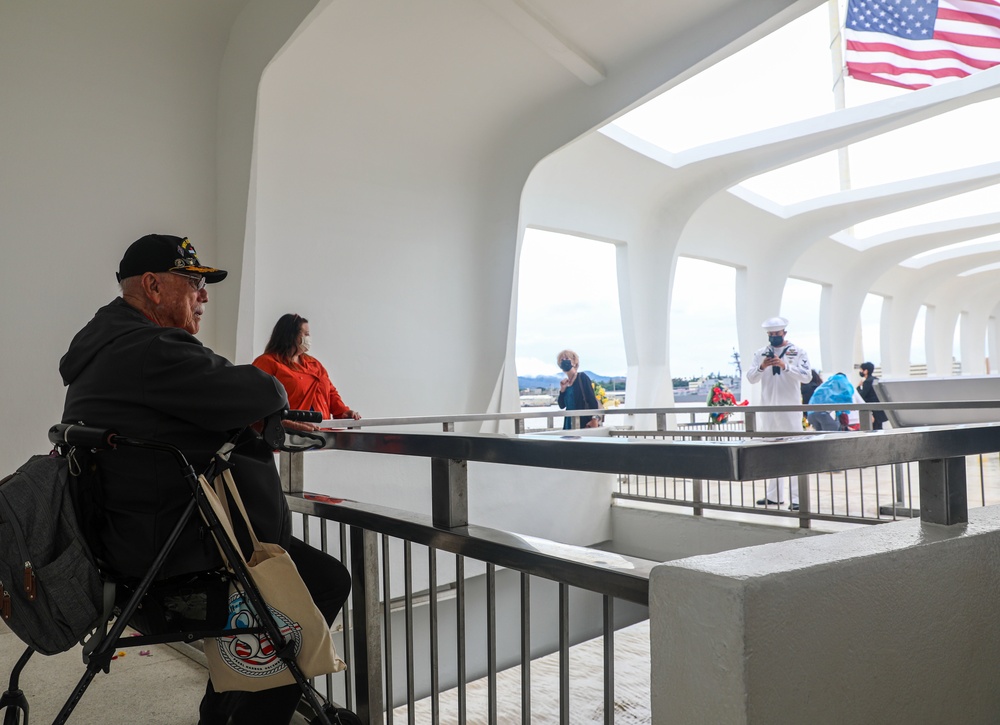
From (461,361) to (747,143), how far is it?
21.0 feet

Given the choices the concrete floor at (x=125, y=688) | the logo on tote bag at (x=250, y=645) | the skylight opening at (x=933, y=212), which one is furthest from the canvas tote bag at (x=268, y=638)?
the skylight opening at (x=933, y=212)

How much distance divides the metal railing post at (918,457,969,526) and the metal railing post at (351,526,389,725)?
56.1 inches

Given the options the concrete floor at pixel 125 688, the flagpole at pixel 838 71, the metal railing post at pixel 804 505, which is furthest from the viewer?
the flagpole at pixel 838 71

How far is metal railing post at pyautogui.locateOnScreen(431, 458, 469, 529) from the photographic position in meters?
1.91

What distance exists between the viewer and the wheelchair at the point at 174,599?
175 centimetres

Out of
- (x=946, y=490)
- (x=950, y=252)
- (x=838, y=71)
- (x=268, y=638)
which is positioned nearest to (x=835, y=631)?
(x=946, y=490)

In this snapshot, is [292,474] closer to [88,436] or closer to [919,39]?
[88,436]

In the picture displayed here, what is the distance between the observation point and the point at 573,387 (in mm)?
9727

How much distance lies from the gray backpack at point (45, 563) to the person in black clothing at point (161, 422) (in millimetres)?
108

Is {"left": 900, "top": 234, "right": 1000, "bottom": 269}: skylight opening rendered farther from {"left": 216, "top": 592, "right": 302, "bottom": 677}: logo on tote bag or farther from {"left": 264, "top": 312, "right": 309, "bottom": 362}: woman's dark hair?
{"left": 216, "top": 592, "right": 302, "bottom": 677}: logo on tote bag

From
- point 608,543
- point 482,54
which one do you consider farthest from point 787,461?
point 608,543

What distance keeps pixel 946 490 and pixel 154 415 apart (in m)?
1.83

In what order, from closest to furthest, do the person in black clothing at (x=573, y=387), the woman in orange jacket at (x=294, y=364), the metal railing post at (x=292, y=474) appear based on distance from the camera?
the metal railing post at (x=292, y=474) → the woman in orange jacket at (x=294, y=364) → the person in black clothing at (x=573, y=387)

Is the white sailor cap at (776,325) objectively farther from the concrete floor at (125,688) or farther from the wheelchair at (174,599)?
the wheelchair at (174,599)
